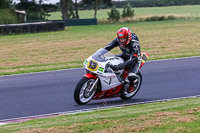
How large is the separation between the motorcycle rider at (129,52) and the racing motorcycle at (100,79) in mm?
127

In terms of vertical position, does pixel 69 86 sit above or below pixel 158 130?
below

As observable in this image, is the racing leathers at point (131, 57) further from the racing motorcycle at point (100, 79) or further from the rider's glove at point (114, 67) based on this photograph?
the racing motorcycle at point (100, 79)

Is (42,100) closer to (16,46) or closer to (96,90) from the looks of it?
(96,90)

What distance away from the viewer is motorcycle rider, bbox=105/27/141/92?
9508 millimetres

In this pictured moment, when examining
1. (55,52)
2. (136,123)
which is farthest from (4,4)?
(136,123)

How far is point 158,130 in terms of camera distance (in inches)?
227

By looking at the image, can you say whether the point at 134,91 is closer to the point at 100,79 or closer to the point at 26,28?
the point at 100,79

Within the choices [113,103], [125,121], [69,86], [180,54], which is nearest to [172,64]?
[180,54]

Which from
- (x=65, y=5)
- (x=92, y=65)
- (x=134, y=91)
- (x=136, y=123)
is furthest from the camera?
(x=65, y=5)

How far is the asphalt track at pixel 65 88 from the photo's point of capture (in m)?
9.53

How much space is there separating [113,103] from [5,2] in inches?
1521

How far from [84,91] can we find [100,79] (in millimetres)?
441

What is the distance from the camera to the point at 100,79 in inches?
372

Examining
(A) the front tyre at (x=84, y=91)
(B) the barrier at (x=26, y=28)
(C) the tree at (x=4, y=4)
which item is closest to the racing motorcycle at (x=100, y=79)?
(A) the front tyre at (x=84, y=91)
